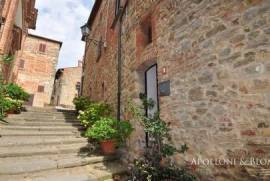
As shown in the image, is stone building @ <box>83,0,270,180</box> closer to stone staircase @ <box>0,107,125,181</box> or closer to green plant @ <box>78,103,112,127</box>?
stone staircase @ <box>0,107,125,181</box>

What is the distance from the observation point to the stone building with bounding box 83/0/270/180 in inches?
101

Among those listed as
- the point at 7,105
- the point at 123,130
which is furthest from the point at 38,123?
the point at 123,130

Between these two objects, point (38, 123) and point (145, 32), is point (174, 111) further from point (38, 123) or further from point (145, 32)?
point (38, 123)

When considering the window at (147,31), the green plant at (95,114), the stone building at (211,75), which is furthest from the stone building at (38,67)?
the stone building at (211,75)

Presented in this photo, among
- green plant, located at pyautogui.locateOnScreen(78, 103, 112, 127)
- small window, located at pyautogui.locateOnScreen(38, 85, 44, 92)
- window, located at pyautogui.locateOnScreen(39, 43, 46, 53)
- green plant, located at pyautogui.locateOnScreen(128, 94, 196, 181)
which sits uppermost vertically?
window, located at pyautogui.locateOnScreen(39, 43, 46, 53)

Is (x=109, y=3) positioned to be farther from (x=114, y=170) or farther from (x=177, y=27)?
(x=114, y=170)

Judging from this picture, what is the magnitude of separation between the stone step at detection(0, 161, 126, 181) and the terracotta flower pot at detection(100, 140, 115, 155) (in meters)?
0.49

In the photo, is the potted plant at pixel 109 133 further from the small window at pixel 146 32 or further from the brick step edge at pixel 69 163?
the small window at pixel 146 32

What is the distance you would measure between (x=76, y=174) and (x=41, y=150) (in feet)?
4.46

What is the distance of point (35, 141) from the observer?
208 inches

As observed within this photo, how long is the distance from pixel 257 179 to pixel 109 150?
3.70 m

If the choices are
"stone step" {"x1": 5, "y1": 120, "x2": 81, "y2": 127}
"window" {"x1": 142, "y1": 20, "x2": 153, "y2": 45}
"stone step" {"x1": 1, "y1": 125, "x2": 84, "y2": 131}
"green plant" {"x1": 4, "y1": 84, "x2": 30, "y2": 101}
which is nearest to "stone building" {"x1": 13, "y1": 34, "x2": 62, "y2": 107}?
"green plant" {"x1": 4, "y1": 84, "x2": 30, "y2": 101}

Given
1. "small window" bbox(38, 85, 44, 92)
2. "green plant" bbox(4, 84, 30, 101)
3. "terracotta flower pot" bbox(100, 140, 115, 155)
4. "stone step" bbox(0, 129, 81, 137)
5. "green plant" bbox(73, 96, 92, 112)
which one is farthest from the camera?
"small window" bbox(38, 85, 44, 92)

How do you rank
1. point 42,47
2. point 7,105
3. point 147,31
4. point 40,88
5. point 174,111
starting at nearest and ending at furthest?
point 174,111
point 147,31
point 7,105
point 40,88
point 42,47
